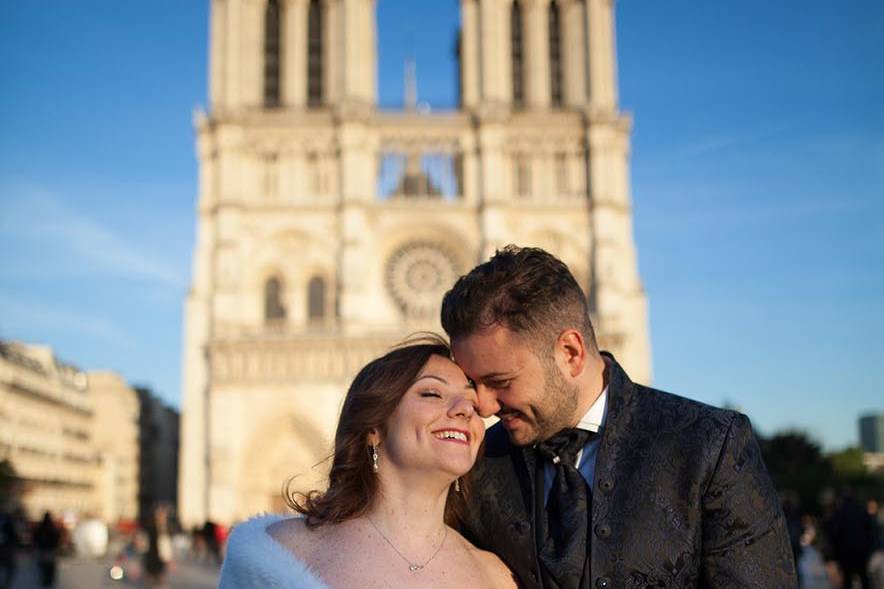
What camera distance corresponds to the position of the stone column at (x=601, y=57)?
36688mm

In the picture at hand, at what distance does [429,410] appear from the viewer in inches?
123

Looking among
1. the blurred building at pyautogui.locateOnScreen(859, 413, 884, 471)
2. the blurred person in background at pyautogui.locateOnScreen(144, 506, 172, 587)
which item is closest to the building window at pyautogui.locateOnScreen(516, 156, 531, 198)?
the blurred building at pyautogui.locateOnScreen(859, 413, 884, 471)

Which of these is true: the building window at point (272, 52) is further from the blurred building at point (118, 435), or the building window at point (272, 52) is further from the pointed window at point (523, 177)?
the blurred building at point (118, 435)

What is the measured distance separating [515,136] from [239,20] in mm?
10221

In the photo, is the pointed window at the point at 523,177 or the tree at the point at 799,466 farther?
the tree at the point at 799,466

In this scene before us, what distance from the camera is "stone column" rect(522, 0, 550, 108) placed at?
37062mm

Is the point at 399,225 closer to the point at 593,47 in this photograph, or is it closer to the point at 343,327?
the point at 343,327

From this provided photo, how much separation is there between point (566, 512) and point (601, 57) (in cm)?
3536

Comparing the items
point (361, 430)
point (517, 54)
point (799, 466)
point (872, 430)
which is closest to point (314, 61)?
point (517, 54)

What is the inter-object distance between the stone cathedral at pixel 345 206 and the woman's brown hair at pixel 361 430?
98.9ft

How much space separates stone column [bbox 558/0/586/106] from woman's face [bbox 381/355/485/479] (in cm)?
3484

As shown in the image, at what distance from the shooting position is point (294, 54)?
3666cm

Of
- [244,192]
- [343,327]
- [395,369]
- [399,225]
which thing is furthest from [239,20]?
[395,369]

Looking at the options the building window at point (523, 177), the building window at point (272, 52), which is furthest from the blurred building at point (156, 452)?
the building window at point (523, 177)
